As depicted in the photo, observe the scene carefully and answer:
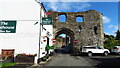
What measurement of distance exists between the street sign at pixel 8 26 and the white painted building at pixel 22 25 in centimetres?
44

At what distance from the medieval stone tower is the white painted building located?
49.6 feet

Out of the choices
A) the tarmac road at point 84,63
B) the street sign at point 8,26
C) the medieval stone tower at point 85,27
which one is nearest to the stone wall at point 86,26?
the medieval stone tower at point 85,27

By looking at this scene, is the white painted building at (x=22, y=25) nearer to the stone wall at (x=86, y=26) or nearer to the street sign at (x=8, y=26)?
the street sign at (x=8, y=26)

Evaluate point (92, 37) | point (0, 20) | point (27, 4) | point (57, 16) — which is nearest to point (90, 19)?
point (92, 37)

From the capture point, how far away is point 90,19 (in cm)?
2580

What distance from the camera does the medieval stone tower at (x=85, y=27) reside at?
25625mm

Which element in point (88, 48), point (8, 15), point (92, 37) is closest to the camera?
point (8, 15)

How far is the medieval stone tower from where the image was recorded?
84.1 feet

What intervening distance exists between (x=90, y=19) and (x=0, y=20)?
20.3 metres

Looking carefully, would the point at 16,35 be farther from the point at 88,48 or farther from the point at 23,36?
the point at 88,48

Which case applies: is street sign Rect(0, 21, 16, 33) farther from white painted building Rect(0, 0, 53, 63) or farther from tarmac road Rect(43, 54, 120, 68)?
tarmac road Rect(43, 54, 120, 68)

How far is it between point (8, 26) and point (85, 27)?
62.8 feet

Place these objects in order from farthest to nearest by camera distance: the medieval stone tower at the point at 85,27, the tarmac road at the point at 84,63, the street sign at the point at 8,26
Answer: the medieval stone tower at the point at 85,27, the street sign at the point at 8,26, the tarmac road at the point at 84,63

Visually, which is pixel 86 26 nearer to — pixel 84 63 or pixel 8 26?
→ pixel 84 63
